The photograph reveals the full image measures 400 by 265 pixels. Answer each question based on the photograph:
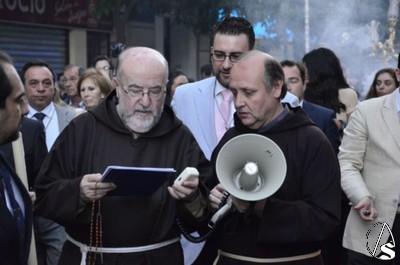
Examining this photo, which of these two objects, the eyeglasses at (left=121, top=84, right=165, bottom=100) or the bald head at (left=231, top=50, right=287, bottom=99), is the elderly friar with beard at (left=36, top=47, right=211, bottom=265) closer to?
the eyeglasses at (left=121, top=84, right=165, bottom=100)

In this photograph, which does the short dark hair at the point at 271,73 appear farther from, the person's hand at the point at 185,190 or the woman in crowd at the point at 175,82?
the woman in crowd at the point at 175,82

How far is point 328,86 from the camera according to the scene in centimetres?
817

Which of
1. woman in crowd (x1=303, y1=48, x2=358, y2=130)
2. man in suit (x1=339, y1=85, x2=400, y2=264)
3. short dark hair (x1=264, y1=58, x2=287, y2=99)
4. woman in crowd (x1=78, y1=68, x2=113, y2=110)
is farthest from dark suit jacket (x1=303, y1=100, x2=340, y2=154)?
short dark hair (x1=264, y1=58, x2=287, y2=99)

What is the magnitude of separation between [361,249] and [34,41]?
14697 mm

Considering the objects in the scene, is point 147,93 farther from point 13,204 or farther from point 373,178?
point 373,178

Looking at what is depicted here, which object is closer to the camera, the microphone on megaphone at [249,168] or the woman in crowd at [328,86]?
the microphone on megaphone at [249,168]

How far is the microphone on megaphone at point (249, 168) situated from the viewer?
158 inches

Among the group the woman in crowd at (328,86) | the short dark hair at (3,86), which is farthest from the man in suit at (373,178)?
the short dark hair at (3,86)

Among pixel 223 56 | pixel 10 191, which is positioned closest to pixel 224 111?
pixel 223 56

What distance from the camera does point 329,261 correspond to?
779cm

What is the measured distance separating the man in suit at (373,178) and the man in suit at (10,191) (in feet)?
8.20

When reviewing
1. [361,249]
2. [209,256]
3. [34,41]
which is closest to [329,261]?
[361,249]

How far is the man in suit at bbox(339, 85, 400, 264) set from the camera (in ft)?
18.4

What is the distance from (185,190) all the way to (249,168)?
1.13 ft
